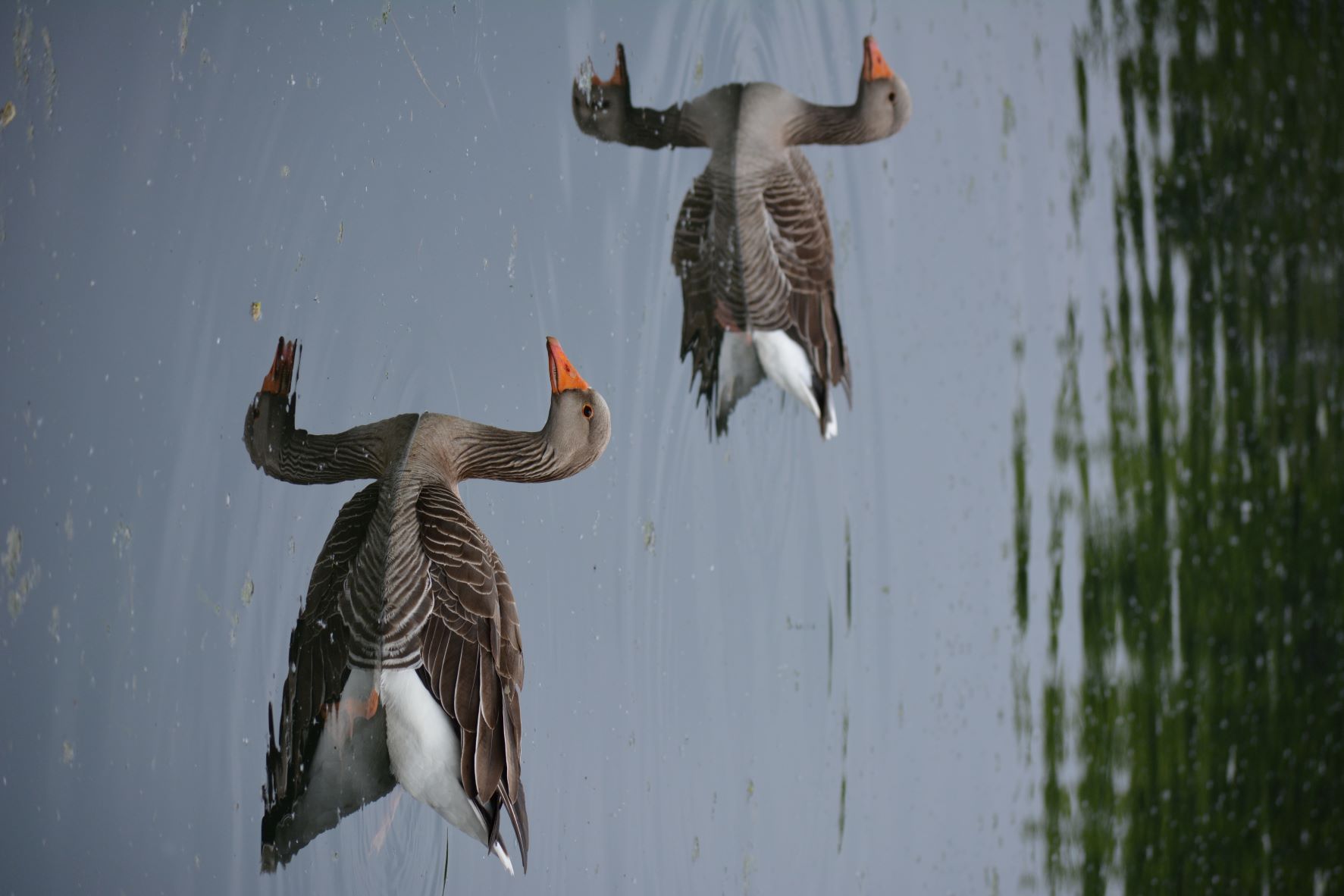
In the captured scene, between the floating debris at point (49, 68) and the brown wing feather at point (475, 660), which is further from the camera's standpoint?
the floating debris at point (49, 68)

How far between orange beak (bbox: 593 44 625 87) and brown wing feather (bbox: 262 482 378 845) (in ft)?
1.07

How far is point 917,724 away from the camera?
740 millimetres

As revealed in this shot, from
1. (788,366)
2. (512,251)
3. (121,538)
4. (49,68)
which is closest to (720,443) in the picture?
(788,366)

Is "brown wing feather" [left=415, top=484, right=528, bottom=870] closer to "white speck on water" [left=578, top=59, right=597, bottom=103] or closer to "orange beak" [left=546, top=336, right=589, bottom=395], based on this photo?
"orange beak" [left=546, top=336, right=589, bottom=395]

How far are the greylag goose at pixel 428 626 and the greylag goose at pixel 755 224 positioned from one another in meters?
0.10

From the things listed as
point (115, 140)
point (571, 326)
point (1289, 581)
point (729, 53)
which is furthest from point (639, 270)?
point (1289, 581)

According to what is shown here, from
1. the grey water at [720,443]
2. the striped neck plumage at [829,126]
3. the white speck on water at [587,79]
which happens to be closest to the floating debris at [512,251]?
the grey water at [720,443]

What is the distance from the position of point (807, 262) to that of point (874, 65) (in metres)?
0.14

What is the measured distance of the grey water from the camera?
74cm

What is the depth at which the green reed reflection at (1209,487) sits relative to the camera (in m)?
0.75

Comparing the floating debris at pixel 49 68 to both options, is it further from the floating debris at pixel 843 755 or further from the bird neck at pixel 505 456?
the floating debris at pixel 843 755

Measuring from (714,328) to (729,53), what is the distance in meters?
0.19

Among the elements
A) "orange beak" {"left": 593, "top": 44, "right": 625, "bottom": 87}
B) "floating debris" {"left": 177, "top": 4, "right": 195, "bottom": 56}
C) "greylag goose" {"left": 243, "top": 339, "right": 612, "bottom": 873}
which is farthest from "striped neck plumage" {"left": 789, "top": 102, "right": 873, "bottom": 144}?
"floating debris" {"left": 177, "top": 4, "right": 195, "bottom": 56}

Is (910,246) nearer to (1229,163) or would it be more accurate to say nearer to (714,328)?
(714,328)
